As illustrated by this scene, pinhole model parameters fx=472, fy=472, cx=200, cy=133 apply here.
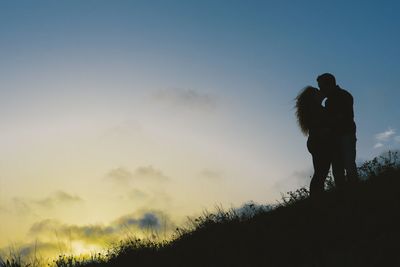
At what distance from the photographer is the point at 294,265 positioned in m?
4.87

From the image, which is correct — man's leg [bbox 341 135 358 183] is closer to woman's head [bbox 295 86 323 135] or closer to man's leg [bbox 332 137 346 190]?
man's leg [bbox 332 137 346 190]

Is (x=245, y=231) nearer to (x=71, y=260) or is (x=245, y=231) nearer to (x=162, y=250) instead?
(x=162, y=250)

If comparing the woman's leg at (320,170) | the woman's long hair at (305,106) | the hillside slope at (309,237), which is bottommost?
the hillside slope at (309,237)

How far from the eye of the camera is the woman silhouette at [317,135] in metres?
8.19

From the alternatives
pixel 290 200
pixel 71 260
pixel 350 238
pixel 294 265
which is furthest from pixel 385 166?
pixel 71 260

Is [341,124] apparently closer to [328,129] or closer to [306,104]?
[328,129]

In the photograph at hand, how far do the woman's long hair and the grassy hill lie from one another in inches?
51.7

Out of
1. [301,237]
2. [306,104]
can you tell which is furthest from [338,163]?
[301,237]

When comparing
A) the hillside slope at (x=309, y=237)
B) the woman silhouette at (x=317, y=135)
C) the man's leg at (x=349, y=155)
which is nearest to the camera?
the hillside slope at (x=309, y=237)

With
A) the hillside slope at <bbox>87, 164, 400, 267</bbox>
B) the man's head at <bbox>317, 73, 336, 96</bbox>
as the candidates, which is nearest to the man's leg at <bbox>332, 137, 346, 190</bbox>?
the hillside slope at <bbox>87, 164, 400, 267</bbox>

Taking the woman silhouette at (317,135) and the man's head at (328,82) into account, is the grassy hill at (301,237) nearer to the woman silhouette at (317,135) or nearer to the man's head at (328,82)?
the woman silhouette at (317,135)

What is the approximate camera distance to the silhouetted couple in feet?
26.0

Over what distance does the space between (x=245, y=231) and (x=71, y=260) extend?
3.35m

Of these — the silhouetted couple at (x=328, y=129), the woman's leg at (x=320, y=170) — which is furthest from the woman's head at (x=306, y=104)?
the woman's leg at (x=320, y=170)
